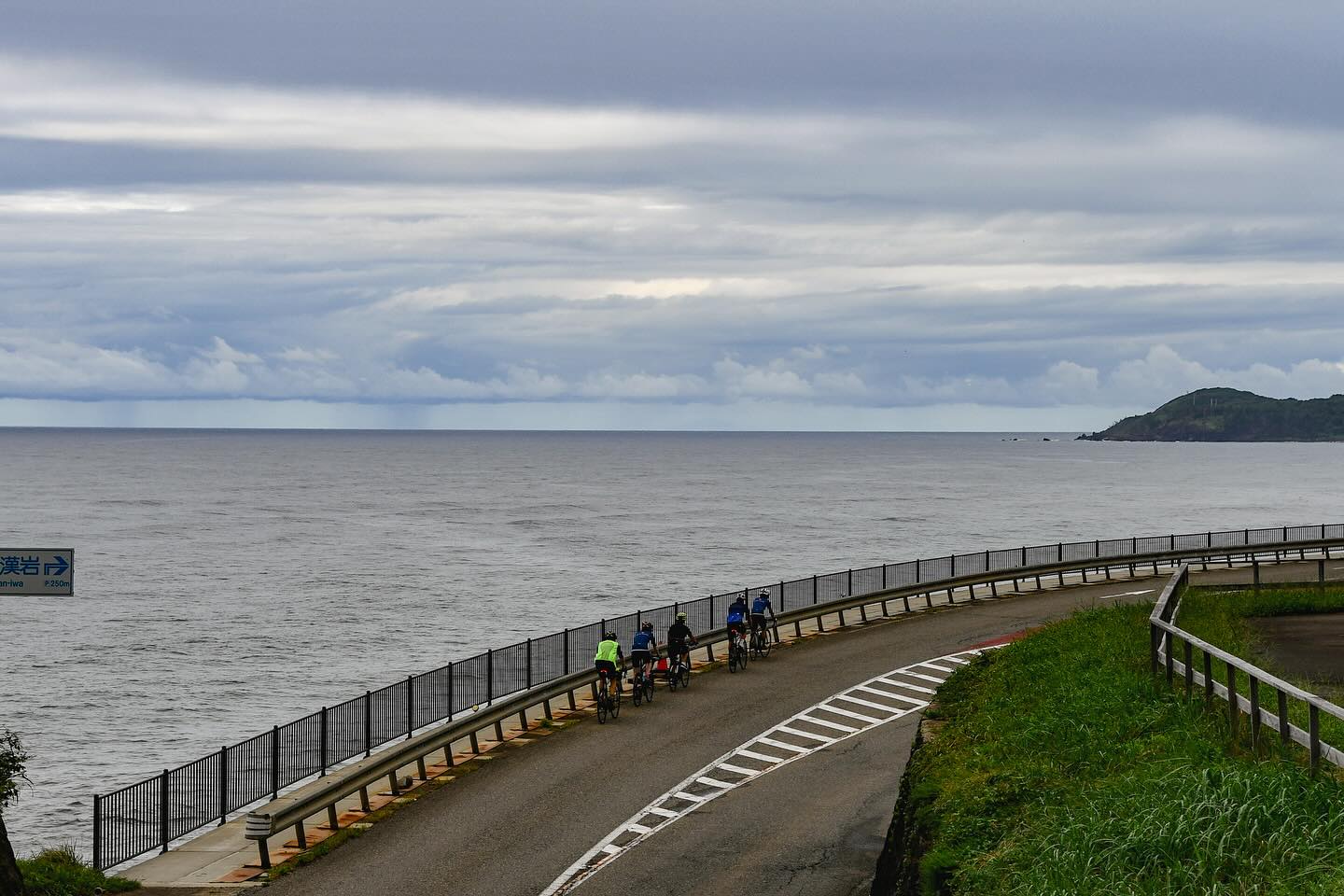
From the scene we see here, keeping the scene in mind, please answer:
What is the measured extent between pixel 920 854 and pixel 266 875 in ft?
25.8

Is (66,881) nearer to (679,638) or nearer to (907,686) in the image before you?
(679,638)

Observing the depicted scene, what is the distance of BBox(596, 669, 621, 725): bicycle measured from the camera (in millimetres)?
26094

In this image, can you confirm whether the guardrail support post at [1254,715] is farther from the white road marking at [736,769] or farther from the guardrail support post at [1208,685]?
the white road marking at [736,769]

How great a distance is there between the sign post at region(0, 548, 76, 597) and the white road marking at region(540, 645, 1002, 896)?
6169 mm

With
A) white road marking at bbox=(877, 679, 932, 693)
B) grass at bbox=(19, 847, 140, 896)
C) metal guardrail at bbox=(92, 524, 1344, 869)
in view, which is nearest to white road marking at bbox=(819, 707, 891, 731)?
white road marking at bbox=(877, 679, 932, 693)

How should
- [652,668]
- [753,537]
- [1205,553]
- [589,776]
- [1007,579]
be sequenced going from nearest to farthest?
[589,776], [652,668], [1007,579], [1205,553], [753,537]

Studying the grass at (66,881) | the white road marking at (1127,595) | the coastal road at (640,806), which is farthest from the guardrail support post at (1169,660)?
the white road marking at (1127,595)

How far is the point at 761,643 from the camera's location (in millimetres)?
33344

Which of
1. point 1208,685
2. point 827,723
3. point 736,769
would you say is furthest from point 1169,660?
point 827,723

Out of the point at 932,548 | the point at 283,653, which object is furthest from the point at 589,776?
the point at 932,548

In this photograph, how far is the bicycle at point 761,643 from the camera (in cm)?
3304

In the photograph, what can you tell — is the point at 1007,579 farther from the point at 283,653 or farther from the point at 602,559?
the point at 602,559

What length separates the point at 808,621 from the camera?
39.7 meters

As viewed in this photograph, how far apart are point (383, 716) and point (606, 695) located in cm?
433
